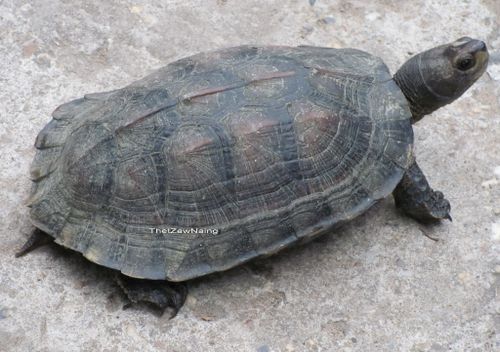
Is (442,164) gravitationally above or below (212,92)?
below

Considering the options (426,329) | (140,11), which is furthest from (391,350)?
(140,11)

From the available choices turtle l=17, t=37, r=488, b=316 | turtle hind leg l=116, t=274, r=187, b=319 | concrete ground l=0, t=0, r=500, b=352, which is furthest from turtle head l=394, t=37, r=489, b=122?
turtle hind leg l=116, t=274, r=187, b=319

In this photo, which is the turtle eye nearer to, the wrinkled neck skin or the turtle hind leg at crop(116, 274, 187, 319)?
the wrinkled neck skin

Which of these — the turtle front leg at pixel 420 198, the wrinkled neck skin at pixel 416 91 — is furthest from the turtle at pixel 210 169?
the wrinkled neck skin at pixel 416 91

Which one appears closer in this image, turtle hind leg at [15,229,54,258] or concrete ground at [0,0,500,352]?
concrete ground at [0,0,500,352]

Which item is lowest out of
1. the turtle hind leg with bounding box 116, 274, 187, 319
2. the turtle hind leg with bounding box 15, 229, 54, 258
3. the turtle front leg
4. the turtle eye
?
the turtle hind leg with bounding box 15, 229, 54, 258

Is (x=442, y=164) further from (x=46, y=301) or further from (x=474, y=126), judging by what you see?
(x=46, y=301)

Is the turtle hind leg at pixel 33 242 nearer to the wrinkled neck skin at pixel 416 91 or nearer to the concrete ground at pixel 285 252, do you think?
the concrete ground at pixel 285 252
